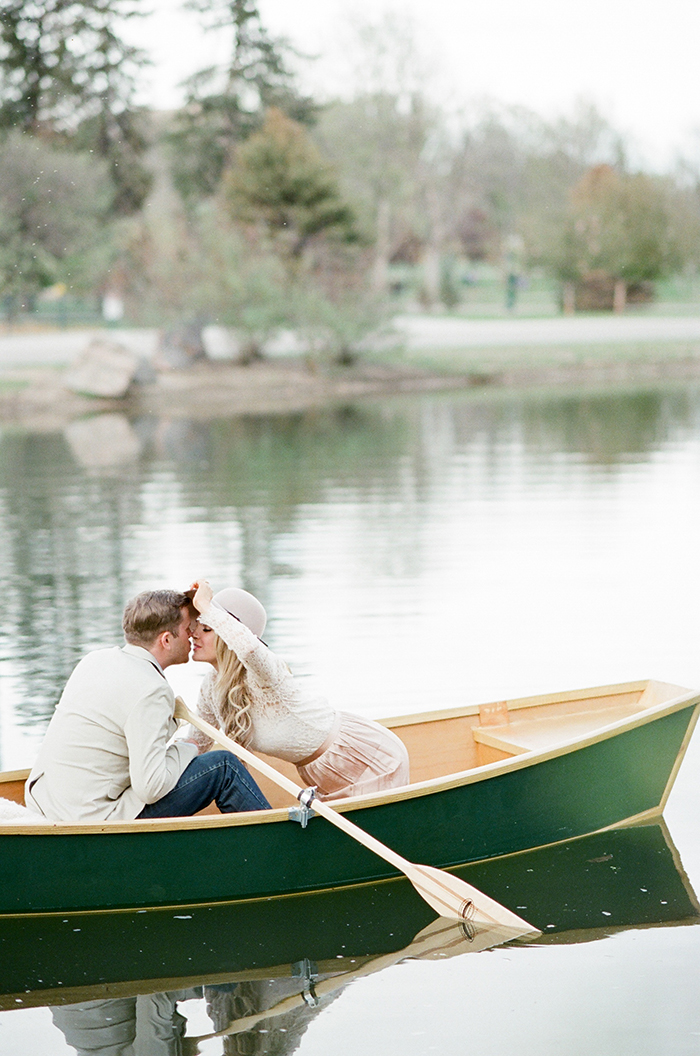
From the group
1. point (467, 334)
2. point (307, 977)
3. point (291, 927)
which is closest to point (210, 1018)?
point (307, 977)

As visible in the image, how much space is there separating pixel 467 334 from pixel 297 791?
108 ft

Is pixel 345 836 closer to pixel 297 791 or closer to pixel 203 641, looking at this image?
pixel 297 791

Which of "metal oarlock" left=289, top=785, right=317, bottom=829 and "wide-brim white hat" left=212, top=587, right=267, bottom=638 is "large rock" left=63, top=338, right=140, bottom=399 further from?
"metal oarlock" left=289, top=785, right=317, bottom=829

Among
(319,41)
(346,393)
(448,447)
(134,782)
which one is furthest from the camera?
(319,41)

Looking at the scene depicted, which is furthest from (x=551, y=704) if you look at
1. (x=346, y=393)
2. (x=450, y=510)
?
(x=346, y=393)

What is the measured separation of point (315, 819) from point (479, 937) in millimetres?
566

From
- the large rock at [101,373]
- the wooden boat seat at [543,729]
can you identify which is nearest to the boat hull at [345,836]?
the wooden boat seat at [543,729]

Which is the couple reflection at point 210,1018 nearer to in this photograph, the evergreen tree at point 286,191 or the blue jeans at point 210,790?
the blue jeans at point 210,790

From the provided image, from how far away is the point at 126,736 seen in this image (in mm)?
3678

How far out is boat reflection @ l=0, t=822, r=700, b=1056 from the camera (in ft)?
11.1

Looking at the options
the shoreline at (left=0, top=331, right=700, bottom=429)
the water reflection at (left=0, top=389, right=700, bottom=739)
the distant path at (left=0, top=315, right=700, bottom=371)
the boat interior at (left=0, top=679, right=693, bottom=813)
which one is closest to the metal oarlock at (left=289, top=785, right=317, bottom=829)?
the boat interior at (left=0, top=679, right=693, bottom=813)

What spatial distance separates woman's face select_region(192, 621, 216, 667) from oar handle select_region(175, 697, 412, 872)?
0.14m

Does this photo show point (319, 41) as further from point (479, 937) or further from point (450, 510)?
point (479, 937)

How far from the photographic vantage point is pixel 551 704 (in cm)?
491
